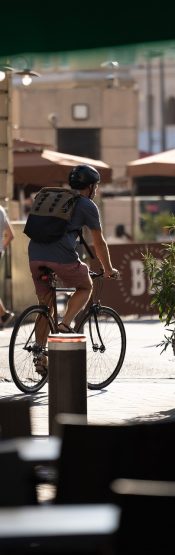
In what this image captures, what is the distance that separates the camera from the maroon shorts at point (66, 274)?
11531 mm

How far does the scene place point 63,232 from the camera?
1141 centimetres

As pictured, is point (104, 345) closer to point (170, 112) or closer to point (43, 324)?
point (43, 324)

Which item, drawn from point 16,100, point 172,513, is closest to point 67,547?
point 172,513

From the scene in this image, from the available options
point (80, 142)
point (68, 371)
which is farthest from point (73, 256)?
point (80, 142)

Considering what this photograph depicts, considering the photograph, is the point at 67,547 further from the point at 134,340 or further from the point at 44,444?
the point at 134,340

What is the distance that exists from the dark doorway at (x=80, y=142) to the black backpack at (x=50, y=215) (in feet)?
163

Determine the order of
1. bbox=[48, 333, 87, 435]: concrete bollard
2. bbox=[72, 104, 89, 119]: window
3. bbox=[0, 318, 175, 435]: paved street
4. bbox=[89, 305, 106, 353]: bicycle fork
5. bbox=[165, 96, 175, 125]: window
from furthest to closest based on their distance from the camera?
bbox=[165, 96, 175, 125]: window
bbox=[72, 104, 89, 119]: window
bbox=[89, 305, 106, 353]: bicycle fork
bbox=[0, 318, 175, 435]: paved street
bbox=[48, 333, 87, 435]: concrete bollard

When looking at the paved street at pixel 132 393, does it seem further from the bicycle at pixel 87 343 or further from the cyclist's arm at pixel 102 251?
the cyclist's arm at pixel 102 251

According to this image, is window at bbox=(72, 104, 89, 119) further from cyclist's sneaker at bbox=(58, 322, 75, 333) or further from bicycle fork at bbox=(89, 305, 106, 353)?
cyclist's sneaker at bbox=(58, 322, 75, 333)

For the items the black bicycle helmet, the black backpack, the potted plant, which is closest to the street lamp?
Result: the black bicycle helmet

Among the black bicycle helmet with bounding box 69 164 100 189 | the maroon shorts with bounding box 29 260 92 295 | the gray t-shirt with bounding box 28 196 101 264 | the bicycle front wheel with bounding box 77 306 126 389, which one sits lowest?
the bicycle front wheel with bounding box 77 306 126 389

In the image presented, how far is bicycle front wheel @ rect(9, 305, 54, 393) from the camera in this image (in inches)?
451

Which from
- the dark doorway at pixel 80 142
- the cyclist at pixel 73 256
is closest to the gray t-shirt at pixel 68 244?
the cyclist at pixel 73 256

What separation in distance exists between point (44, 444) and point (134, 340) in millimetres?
13170
